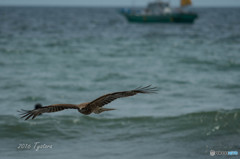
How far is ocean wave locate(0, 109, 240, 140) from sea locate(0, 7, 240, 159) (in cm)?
3

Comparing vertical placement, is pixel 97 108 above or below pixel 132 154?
above

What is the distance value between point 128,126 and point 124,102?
290 centimetres

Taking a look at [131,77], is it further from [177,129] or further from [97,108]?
[97,108]

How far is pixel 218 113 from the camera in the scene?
12.5m

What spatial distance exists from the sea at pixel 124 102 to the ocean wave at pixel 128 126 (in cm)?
3

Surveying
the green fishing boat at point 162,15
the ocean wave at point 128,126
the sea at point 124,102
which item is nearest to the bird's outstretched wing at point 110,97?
the sea at point 124,102

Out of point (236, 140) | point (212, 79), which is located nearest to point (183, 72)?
point (212, 79)

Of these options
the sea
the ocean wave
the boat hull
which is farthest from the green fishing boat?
the ocean wave

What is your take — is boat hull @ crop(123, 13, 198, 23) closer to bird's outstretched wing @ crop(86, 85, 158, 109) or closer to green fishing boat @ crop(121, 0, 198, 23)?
green fishing boat @ crop(121, 0, 198, 23)

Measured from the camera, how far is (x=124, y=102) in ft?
47.9

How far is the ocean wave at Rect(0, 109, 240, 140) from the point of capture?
11055 mm

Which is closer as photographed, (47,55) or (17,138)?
(17,138)

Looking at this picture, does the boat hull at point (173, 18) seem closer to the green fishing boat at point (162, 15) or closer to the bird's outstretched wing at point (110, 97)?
the green fishing boat at point (162, 15)

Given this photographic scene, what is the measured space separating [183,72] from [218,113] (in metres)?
8.32
